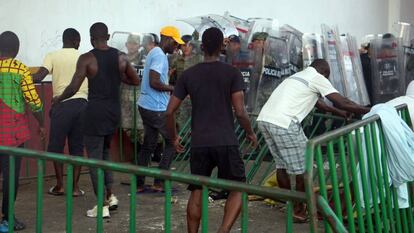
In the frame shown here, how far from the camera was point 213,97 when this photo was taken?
216 inches

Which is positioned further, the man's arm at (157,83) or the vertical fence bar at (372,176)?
→ the man's arm at (157,83)

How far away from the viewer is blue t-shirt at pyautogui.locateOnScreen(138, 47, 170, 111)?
7.34 metres

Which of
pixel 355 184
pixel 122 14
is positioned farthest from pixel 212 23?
pixel 355 184

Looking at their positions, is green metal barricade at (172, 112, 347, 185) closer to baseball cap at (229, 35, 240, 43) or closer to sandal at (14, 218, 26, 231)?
baseball cap at (229, 35, 240, 43)

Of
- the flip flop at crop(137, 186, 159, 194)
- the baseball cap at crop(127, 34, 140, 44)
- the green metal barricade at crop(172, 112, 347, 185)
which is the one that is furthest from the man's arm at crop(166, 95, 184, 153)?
the baseball cap at crop(127, 34, 140, 44)

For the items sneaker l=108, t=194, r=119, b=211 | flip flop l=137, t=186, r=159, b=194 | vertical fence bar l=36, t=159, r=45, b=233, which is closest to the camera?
vertical fence bar l=36, t=159, r=45, b=233

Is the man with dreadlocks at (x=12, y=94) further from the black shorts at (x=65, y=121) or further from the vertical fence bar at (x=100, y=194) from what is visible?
the vertical fence bar at (x=100, y=194)

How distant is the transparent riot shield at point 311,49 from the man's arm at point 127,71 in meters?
4.04

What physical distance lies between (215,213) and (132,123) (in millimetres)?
2637

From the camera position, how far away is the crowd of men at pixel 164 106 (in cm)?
550

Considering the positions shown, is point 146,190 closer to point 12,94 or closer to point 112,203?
point 112,203

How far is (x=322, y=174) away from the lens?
4.03 m

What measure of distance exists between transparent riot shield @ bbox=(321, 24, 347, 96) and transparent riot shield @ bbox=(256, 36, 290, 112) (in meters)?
0.71

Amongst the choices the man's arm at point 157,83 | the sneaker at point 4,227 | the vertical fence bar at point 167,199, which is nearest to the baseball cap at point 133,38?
the man's arm at point 157,83
